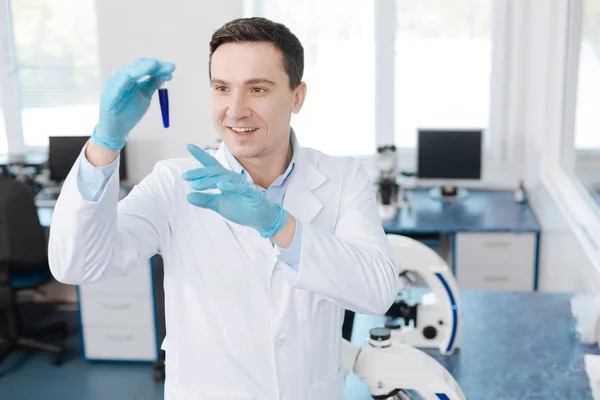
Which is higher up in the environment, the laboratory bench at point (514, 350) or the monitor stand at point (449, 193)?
the monitor stand at point (449, 193)

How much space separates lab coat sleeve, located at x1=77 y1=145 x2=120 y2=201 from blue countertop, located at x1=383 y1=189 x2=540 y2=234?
8.55ft

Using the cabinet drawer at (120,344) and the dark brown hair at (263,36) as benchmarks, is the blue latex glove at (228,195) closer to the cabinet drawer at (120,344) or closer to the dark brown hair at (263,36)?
the dark brown hair at (263,36)

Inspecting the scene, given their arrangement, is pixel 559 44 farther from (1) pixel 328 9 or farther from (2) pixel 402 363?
(2) pixel 402 363

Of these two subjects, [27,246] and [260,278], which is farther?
[27,246]

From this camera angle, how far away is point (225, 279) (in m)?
1.53

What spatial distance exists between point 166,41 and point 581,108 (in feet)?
7.42

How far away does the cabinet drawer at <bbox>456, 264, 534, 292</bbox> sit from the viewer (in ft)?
Result: 12.5

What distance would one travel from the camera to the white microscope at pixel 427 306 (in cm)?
221

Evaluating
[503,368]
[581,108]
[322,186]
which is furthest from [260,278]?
[581,108]

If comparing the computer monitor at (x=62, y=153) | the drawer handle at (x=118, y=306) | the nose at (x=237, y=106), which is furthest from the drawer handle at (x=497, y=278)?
the nose at (x=237, y=106)

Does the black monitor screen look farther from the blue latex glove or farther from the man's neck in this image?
the blue latex glove

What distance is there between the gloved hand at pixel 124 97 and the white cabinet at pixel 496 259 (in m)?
2.72

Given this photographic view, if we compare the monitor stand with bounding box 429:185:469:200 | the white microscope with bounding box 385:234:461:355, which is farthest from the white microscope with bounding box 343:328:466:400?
the monitor stand with bounding box 429:185:469:200

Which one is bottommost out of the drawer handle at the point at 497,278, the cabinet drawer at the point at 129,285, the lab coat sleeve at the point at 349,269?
the drawer handle at the point at 497,278
